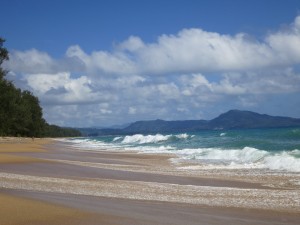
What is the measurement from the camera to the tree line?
68.6 m

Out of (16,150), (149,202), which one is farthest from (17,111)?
(149,202)

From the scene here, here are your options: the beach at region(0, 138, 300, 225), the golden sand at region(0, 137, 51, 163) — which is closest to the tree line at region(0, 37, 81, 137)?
the golden sand at region(0, 137, 51, 163)

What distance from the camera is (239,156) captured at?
110 feet

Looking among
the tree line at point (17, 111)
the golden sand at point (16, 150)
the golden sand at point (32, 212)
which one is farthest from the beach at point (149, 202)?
the tree line at point (17, 111)

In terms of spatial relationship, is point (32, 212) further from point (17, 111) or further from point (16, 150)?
point (17, 111)

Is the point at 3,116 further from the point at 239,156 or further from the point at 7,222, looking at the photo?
the point at 7,222

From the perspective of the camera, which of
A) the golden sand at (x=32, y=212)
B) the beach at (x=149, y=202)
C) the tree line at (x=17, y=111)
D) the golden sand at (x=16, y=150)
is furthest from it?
the tree line at (x=17, y=111)

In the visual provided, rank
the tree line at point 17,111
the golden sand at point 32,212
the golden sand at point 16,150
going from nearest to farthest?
the golden sand at point 32,212 → the golden sand at point 16,150 → the tree line at point 17,111

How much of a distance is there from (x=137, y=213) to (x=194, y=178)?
9.32 meters

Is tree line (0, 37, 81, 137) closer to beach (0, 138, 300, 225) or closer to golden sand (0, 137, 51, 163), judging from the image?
golden sand (0, 137, 51, 163)

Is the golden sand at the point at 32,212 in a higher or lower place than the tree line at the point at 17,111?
lower

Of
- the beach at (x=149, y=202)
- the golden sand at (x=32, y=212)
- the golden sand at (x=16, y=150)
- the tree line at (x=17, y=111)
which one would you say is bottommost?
the beach at (x=149, y=202)

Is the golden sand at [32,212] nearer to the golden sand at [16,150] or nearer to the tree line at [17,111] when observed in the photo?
the golden sand at [16,150]

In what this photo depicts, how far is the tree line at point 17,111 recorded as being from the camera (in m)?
68.6
